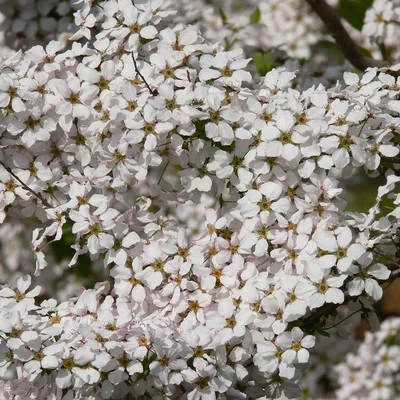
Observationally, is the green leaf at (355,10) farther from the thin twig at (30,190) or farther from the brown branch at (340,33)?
the thin twig at (30,190)

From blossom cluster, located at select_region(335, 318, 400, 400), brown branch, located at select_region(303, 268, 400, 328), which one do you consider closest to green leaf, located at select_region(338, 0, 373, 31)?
blossom cluster, located at select_region(335, 318, 400, 400)

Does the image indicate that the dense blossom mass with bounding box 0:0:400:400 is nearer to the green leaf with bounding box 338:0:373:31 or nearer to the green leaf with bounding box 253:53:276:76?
the green leaf with bounding box 253:53:276:76

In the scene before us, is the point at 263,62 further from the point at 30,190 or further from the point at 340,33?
the point at 30,190

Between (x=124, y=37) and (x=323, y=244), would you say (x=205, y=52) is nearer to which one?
(x=124, y=37)

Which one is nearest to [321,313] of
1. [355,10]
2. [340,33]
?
[340,33]

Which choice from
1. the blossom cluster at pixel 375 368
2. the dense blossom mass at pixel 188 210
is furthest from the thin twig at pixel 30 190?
the blossom cluster at pixel 375 368
